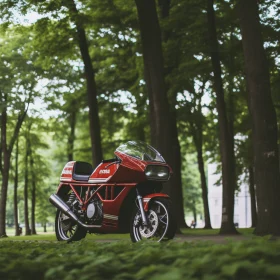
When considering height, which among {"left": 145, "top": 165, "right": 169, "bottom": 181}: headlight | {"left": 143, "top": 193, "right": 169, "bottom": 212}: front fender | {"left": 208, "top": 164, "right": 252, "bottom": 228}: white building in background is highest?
{"left": 145, "top": 165, "right": 169, "bottom": 181}: headlight

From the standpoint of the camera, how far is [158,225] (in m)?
7.95

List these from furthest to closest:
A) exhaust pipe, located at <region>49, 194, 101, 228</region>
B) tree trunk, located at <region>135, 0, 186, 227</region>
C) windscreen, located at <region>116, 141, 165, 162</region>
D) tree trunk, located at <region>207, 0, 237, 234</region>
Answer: tree trunk, located at <region>207, 0, 237, 234</region>, tree trunk, located at <region>135, 0, 186, 227</region>, exhaust pipe, located at <region>49, 194, 101, 228</region>, windscreen, located at <region>116, 141, 165, 162</region>

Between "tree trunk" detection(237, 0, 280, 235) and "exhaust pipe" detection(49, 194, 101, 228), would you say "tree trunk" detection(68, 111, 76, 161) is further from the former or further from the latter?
"exhaust pipe" detection(49, 194, 101, 228)

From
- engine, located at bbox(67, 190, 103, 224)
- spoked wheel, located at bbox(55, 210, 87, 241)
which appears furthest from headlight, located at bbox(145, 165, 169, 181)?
spoked wheel, located at bbox(55, 210, 87, 241)

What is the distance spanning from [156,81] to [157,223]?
6.87 meters

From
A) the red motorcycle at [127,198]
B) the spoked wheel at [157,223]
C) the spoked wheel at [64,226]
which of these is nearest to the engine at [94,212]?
the red motorcycle at [127,198]

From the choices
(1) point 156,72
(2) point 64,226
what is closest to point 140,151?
(2) point 64,226

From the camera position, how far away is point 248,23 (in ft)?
39.1

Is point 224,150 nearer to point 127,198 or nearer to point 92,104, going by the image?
point 92,104

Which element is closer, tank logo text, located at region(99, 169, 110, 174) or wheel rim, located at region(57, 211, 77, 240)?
tank logo text, located at region(99, 169, 110, 174)

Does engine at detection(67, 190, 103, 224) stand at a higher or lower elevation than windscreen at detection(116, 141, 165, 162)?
lower

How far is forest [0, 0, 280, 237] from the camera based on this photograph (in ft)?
38.9

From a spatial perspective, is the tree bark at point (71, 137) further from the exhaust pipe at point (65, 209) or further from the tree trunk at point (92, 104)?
the exhaust pipe at point (65, 209)

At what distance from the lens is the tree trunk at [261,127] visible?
11055 mm
